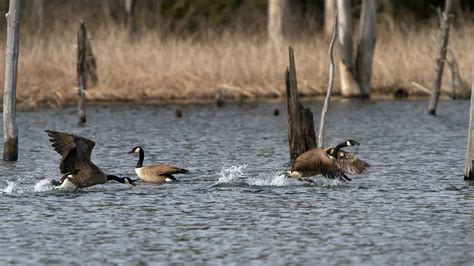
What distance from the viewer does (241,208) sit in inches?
574

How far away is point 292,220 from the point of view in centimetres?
1351

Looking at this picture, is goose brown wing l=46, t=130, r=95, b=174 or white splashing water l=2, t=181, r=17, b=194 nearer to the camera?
white splashing water l=2, t=181, r=17, b=194

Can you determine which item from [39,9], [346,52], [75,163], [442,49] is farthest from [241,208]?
[39,9]

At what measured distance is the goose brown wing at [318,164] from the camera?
1584 centimetres

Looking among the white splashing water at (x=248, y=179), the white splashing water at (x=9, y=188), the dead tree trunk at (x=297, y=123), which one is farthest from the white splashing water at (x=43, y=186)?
the dead tree trunk at (x=297, y=123)

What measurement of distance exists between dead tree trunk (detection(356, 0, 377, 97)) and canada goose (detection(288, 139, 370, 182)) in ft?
60.8

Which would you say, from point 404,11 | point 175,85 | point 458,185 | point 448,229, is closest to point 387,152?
point 458,185

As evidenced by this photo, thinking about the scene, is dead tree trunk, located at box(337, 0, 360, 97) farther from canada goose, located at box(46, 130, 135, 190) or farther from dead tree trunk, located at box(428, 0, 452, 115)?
canada goose, located at box(46, 130, 135, 190)

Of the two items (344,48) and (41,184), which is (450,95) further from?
(41,184)

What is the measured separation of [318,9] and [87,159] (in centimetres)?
3593

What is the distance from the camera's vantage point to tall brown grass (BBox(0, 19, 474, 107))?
33.0 metres

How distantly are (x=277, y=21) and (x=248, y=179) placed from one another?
2264 cm

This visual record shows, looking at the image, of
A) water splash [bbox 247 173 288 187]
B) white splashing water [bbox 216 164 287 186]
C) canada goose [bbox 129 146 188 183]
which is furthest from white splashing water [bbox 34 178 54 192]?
water splash [bbox 247 173 288 187]

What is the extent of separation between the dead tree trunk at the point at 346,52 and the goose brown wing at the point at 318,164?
19.3 meters
